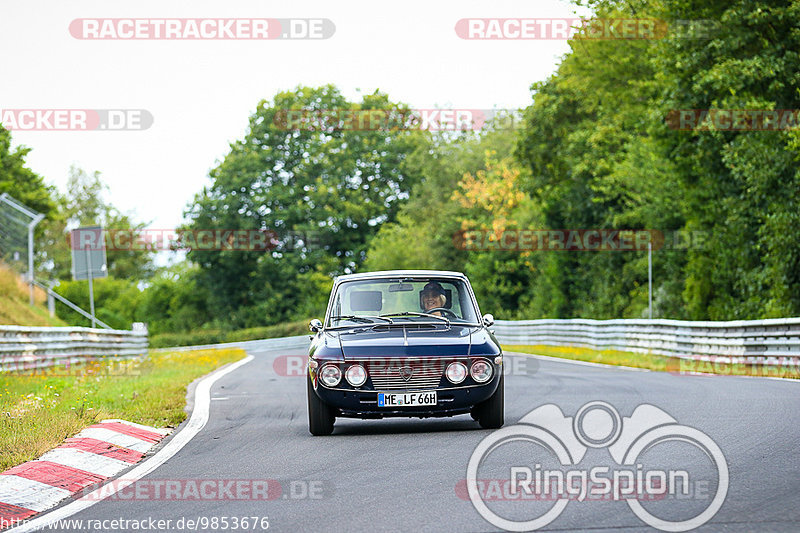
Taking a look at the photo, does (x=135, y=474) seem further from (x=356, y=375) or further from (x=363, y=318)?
(x=363, y=318)

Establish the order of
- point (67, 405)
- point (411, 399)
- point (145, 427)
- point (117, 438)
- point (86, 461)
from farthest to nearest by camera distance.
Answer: point (67, 405), point (145, 427), point (411, 399), point (117, 438), point (86, 461)

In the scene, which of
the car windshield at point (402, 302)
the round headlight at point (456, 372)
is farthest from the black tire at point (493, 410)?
the car windshield at point (402, 302)

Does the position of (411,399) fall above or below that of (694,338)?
above

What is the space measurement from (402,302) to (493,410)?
1.84 meters

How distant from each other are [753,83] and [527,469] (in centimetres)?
2213

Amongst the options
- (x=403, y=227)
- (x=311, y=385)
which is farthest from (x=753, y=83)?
(x=403, y=227)

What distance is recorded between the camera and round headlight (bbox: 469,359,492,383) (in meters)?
10.2

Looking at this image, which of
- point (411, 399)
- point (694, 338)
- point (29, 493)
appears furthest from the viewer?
point (694, 338)

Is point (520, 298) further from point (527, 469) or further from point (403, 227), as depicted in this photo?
point (527, 469)

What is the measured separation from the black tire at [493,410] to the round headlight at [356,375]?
1.14 metres

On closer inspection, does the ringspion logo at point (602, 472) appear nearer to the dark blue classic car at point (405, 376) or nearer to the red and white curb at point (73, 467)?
the dark blue classic car at point (405, 376)

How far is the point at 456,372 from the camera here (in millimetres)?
10219

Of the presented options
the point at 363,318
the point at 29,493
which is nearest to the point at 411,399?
the point at 363,318

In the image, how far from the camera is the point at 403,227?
235 ft
